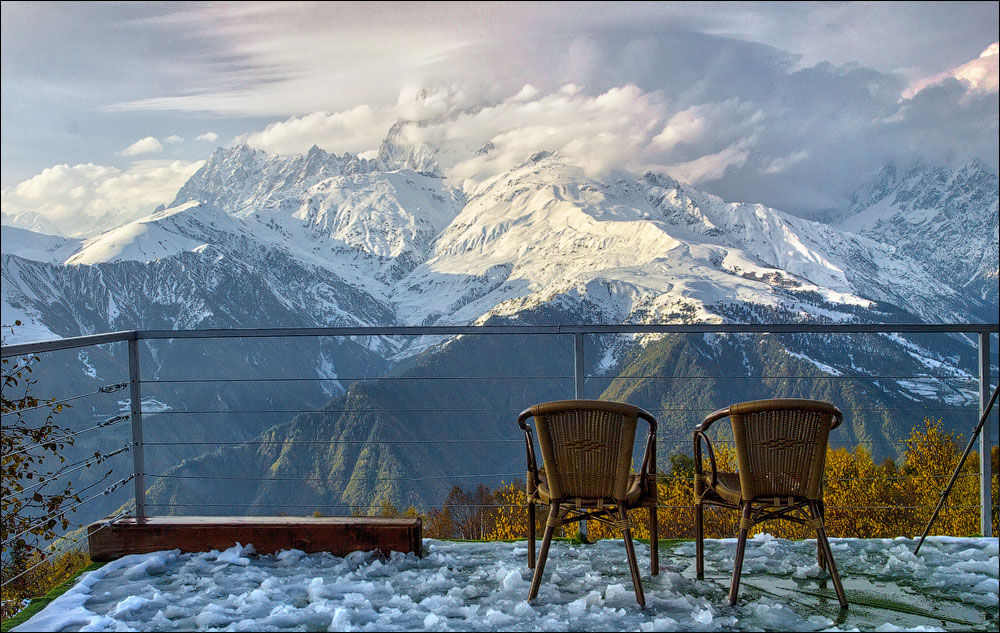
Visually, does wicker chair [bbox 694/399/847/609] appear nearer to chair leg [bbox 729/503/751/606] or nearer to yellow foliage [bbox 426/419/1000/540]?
chair leg [bbox 729/503/751/606]

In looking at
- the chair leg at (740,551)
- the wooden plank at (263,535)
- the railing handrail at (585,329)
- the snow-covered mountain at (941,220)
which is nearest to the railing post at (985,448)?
the railing handrail at (585,329)

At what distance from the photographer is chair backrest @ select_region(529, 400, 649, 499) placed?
248 centimetres

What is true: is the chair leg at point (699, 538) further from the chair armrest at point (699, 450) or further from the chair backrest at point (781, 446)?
the chair backrest at point (781, 446)

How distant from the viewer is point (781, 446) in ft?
8.08

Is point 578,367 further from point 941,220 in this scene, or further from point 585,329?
point 941,220

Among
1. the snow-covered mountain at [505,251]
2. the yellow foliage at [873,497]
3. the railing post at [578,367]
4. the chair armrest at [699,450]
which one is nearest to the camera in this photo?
the chair armrest at [699,450]

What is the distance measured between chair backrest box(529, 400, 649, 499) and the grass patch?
5.75 feet

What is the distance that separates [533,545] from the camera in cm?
290

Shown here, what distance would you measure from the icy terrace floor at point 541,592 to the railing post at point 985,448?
8.0 inches

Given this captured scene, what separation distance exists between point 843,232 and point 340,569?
123 m

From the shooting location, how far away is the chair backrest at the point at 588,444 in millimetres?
2482

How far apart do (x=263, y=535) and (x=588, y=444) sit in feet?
4.68

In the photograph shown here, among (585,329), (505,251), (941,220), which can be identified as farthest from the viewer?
(941,220)

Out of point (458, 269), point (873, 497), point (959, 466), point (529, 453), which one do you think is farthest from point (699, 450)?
point (458, 269)
